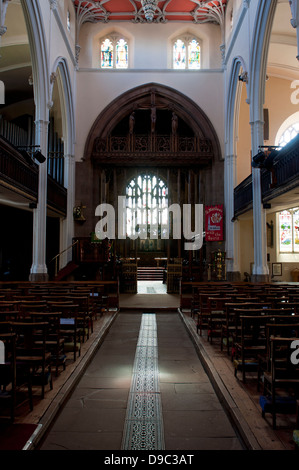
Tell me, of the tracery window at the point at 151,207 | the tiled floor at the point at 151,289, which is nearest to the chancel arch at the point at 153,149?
the tiled floor at the point at 151,289

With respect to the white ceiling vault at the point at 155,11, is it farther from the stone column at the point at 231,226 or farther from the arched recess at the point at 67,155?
the stone column at the point at 231,226

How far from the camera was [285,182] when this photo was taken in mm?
8805

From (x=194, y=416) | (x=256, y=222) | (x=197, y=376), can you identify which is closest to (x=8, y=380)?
(x=194, y=416)

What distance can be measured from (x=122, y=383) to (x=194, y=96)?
14.8 meters

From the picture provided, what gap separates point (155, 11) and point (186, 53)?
2.22 m

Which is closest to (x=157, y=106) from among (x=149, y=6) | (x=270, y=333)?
(x=149, y=6)

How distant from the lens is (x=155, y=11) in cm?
1612

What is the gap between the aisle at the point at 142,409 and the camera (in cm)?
289

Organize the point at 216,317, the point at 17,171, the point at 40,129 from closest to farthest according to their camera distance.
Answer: the point at 216,317 → the point at 17,171 → the point at 40,129

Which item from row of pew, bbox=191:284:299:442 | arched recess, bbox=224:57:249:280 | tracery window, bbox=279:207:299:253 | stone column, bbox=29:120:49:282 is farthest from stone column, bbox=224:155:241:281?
row of pew, bbox=191:284:299:442

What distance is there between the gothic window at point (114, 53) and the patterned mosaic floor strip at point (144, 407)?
1472 cm

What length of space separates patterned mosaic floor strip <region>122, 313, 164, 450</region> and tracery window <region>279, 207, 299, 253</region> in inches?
504

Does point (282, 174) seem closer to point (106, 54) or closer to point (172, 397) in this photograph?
point (172, 397)
